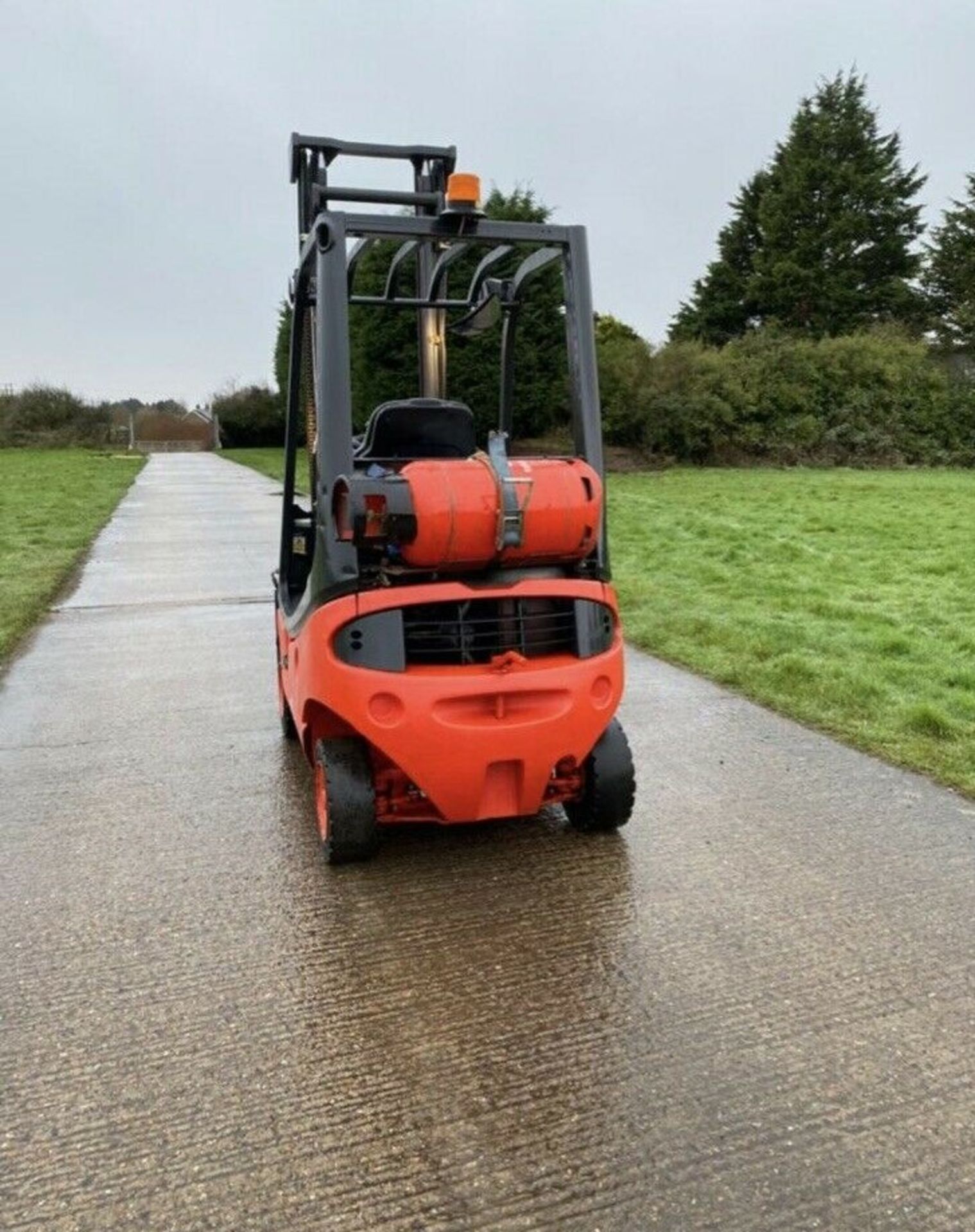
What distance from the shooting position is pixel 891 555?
10.1m

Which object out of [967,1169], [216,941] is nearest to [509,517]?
[216,941]

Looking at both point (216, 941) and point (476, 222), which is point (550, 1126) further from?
point (476, 222)

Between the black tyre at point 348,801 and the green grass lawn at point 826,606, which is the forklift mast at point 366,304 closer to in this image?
the black tyre at point 348,801

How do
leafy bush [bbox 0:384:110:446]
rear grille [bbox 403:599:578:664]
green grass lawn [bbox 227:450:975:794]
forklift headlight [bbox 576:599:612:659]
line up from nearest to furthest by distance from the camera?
rear grille [bbox 403:599:578:664] → forklift headlight [bbox 576:599:612:659] → green grass lawn [bbox 227:450:975:794] → leafy bush [bbox 0:384:110:446]

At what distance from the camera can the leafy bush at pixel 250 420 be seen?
50.3m

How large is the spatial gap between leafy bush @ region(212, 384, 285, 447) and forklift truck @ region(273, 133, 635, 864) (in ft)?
157

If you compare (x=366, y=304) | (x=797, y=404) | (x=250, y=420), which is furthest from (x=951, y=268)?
(x=366, y=304)

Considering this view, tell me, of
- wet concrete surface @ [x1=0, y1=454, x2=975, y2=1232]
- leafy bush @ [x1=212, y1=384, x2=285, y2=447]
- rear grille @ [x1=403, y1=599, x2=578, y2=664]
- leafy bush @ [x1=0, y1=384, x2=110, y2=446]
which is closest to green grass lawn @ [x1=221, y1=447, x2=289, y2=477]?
leafy bush @ [x1=212, y1=384, x2=285, y2=447]

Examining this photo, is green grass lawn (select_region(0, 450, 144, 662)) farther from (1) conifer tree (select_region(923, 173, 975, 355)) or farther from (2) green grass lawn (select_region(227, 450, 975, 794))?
(1) conifer tree (select_region(923, 173, 975, 355))

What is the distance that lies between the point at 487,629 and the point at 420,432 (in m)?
0.79

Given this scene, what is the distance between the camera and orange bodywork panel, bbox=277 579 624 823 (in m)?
2.96

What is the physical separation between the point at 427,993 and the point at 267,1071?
47cm

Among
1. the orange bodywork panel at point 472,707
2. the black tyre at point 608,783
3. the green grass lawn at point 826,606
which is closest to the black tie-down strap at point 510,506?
the orange bodywork panel at point 472,707

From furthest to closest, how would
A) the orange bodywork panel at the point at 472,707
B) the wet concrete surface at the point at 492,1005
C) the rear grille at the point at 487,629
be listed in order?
the rear grille at the point at 487,629
the orange bodywork panel at the point at 472,707
the wet concrete surface at the point at 492,1005
